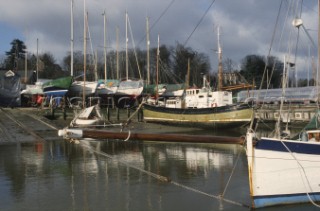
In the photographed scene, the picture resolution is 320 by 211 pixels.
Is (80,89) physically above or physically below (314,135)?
above

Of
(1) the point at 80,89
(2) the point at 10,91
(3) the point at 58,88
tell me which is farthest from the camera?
(1) the point at 80,89

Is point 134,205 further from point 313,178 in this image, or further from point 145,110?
point 145,110

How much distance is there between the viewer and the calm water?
10.6 meters

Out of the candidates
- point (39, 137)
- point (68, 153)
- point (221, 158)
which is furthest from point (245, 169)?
point (39, 137)

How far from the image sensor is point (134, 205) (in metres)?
10.4

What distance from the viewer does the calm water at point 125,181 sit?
10.6m

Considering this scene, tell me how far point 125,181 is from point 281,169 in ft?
17.5

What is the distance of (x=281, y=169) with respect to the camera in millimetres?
9711

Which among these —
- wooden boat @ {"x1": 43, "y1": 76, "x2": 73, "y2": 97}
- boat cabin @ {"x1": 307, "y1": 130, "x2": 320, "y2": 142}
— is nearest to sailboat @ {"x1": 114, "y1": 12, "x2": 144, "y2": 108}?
wooden boat @ {"x1": 43, "y1": 76, "x2": 73, "y2": 97}

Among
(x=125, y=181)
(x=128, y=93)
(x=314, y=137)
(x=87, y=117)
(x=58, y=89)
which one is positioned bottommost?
(x=125, y=181)

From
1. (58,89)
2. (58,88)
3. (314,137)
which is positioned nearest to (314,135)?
(314,137)

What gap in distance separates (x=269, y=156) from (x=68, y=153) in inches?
520

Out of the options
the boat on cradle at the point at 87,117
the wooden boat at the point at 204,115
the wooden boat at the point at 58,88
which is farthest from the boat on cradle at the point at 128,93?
the boat on cradle at the point at 87,117

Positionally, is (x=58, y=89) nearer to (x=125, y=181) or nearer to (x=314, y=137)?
(x=125, y=181)
